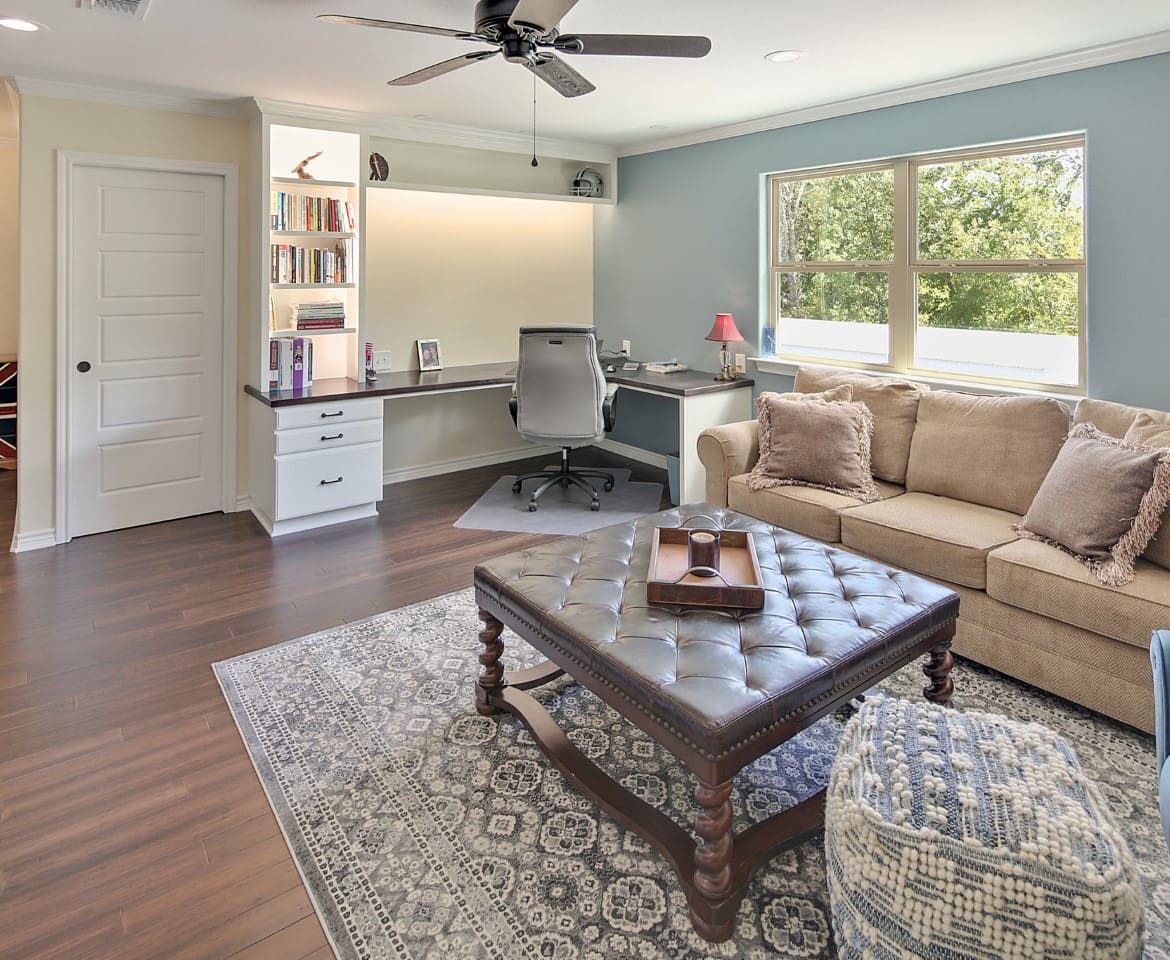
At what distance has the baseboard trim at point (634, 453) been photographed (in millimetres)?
5949

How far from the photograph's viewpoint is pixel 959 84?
371cm

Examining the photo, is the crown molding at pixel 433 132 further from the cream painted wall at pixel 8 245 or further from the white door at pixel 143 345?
the cream painted wall at pixel 8 245

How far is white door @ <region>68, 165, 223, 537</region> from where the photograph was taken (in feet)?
13.6

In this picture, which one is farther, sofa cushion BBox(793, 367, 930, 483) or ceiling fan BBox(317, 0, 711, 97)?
sofa cushion BBox(793, 367, 930, 483)

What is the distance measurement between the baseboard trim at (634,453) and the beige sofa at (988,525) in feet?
6.14

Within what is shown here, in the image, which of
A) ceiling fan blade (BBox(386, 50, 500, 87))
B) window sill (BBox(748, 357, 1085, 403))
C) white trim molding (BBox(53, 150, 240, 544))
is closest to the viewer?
ceiling fan blade (BBox(386, 50, 500, 87))

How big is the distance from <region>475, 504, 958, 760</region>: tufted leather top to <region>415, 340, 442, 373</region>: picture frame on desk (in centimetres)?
324

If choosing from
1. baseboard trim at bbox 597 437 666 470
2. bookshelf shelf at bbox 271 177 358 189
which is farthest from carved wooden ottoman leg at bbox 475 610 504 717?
baseboard trim at bbox 597 437 666 470

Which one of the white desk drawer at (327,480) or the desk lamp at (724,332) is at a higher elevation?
the desk lamp at (724,332)

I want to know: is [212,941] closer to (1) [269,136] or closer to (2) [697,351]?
(1) [269,136]

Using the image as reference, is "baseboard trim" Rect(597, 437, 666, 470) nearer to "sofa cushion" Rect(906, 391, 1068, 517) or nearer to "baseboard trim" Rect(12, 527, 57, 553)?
"sofa cushion" Rect(906, 391, 1068, 517)

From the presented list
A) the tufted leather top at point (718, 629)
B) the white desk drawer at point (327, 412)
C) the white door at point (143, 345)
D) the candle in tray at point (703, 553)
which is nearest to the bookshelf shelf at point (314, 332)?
the white door at point (143, 345)

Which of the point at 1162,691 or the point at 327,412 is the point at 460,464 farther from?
the point at 1162,691

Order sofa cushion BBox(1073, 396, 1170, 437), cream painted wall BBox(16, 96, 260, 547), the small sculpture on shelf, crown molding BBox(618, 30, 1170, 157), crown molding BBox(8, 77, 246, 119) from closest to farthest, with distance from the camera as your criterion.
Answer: sofa cushion BBox(1073, 396, 1170, 437), crown molding BBox(618, 30, 1170, 157), crown molding BBox(8, 77, 246, 119), cream painted wall BBox(16, 96, 260, 547), the small sculpture on shelf
